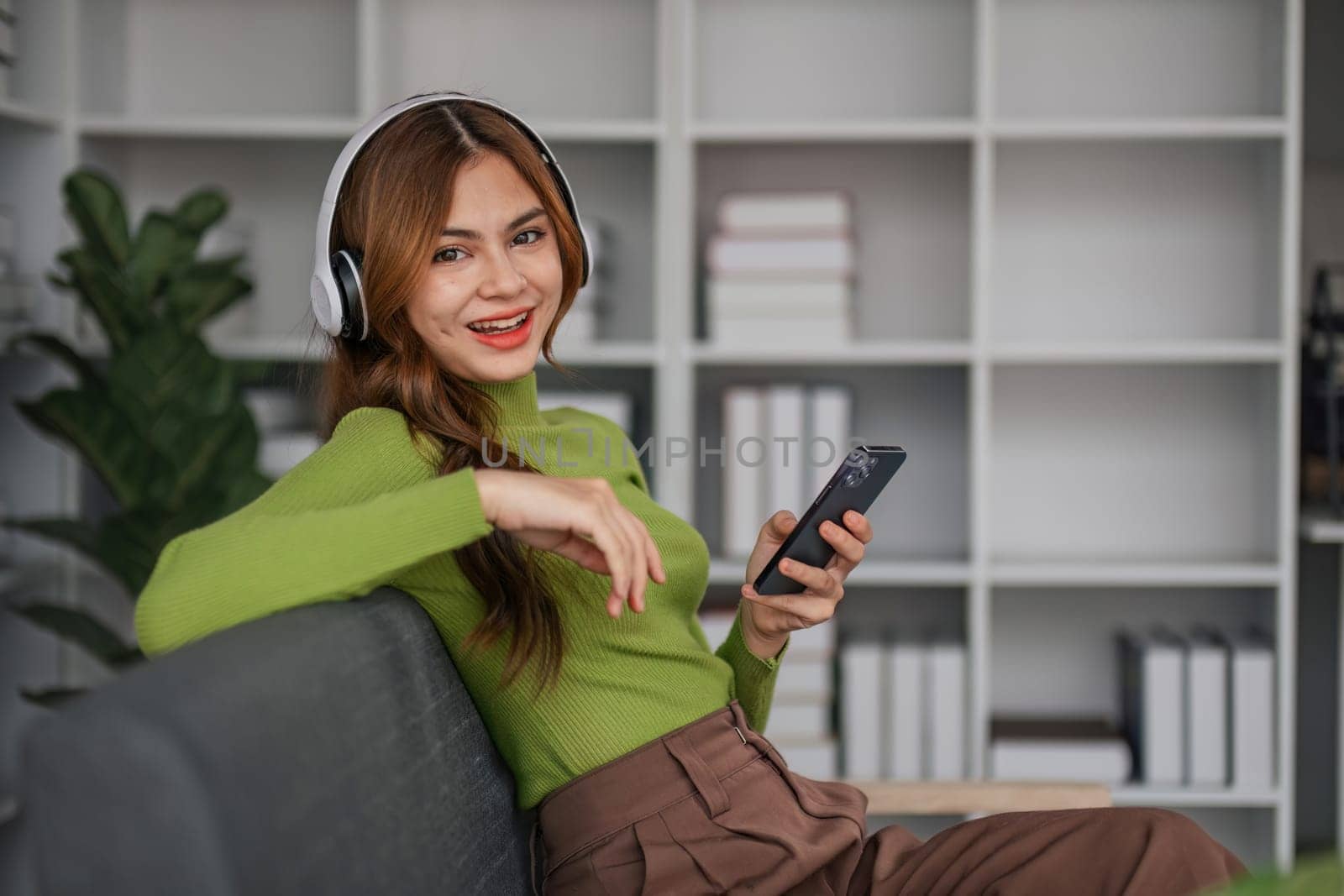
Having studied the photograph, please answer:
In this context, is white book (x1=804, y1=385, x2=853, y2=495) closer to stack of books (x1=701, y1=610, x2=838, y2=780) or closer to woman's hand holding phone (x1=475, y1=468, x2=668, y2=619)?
stack of books (x1=701, y1=610, x2=838, y2=780)

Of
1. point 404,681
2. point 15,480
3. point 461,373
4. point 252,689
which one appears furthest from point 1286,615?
point 15,480

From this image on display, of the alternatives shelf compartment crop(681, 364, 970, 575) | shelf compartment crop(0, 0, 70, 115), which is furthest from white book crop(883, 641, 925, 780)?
shelf compartment crop(0, 0, 70, 115)

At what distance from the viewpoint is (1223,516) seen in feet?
8.12

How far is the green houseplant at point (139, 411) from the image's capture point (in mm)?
1927

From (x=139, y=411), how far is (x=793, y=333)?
1.10 meters

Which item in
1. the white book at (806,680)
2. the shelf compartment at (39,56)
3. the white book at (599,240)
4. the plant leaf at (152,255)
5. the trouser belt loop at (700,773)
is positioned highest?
the shelf compartment at (39,56)

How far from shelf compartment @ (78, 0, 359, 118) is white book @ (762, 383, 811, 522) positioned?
105 centimetres

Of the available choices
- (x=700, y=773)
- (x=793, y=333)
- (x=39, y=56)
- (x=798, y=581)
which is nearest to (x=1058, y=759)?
(x=793, y=333)

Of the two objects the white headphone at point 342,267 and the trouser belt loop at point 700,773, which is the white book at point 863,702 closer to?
the trouser belt loop at point 700,773

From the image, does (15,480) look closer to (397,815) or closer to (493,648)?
(493,648)

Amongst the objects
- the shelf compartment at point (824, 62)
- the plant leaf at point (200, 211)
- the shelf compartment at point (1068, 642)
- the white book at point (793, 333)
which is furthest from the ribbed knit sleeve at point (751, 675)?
the shelf compartment at point (824, 62)

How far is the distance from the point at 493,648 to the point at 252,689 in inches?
16.2

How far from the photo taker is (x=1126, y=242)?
8.10 feet

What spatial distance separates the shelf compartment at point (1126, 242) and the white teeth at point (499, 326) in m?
1.53
